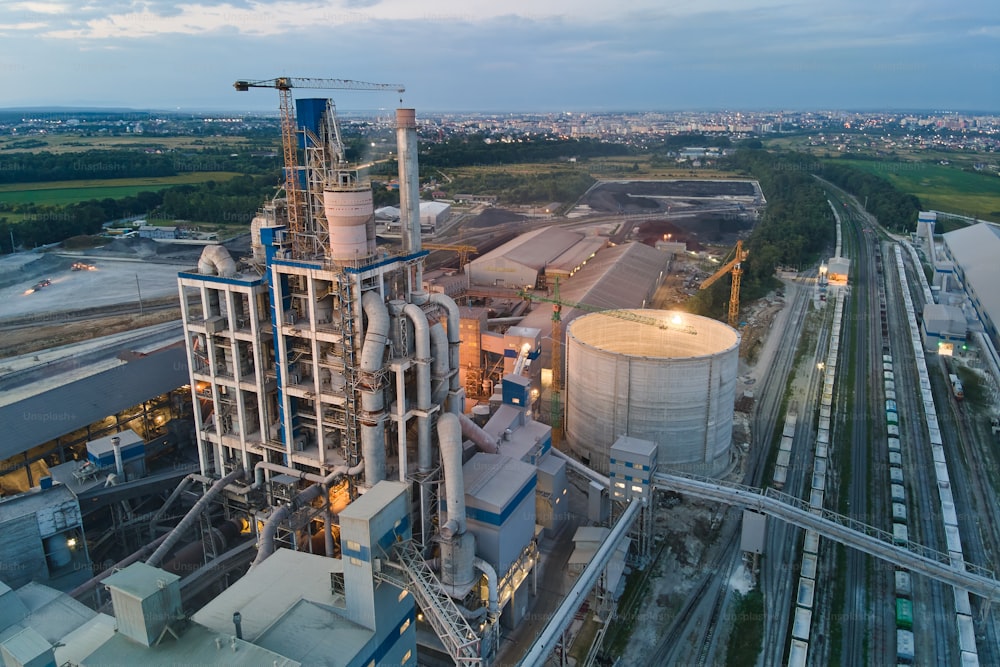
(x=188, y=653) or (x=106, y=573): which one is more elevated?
(x=188, y=653)

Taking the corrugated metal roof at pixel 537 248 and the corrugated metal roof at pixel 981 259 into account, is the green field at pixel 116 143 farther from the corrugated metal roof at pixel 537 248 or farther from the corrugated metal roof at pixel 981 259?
the corrugated metal roof at pixel 981 259

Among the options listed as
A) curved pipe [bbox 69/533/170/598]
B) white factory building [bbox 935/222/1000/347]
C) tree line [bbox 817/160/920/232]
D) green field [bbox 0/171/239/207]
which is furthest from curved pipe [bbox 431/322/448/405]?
tree line [bbox 817/160/920/232]

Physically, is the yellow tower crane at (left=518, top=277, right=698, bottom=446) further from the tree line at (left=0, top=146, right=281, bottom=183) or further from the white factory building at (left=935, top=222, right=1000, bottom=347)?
the tree line at (left=0, top=146, right=281, bottom=183)

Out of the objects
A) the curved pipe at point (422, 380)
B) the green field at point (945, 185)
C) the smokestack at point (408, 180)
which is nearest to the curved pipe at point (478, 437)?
the curved pipe at point (422, 380)

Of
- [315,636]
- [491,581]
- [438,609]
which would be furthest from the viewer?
[491,581]

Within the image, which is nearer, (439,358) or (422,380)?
(422,380)

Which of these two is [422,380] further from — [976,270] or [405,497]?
[976,270]

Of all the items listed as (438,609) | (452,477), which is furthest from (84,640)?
(452,477)

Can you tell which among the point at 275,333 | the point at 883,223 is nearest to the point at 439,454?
the point at 275,333
